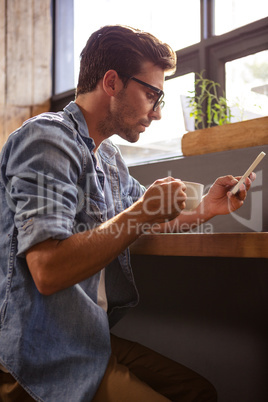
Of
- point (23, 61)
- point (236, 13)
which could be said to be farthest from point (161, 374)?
point (23, 61)

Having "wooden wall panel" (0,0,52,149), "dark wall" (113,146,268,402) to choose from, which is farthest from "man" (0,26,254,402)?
"wooden wall panel" (0,0,52,149)

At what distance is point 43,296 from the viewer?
934mm

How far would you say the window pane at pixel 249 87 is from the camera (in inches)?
68.9

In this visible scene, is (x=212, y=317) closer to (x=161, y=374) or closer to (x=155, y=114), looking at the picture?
(x=161, y=374)

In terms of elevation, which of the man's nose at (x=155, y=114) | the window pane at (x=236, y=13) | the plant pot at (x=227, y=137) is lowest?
the plant pot at (x=227, y=137)

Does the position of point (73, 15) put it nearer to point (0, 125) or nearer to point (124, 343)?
point (0, 125)

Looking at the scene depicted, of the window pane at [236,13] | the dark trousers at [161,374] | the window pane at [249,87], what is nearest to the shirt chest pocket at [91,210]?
the dark trousers at [161,374]

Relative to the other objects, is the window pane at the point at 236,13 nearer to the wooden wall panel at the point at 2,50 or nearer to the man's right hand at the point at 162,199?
the man's right hand at the point at 162,199

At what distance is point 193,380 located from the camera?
1232mm

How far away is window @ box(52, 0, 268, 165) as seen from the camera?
5.81 ft

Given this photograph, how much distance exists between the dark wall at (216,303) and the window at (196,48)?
0.32 metres

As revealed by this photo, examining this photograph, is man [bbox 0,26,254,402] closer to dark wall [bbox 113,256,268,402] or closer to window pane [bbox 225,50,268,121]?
dark wall [bbox 113,256,268,402]

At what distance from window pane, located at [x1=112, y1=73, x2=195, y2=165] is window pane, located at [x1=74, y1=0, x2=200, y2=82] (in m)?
0.18

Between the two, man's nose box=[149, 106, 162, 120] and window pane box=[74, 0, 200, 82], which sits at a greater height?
window pane box=[74, 0, 200, 82]
